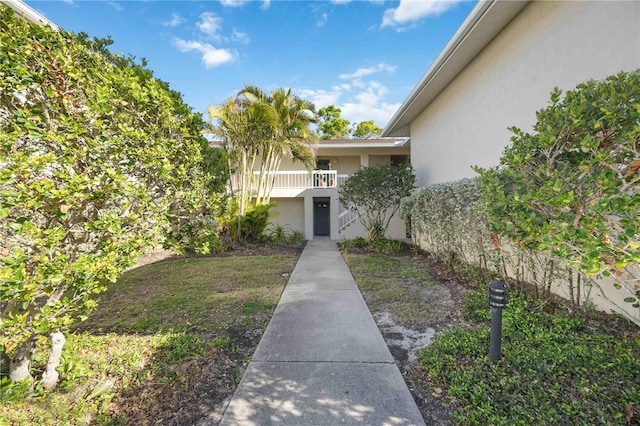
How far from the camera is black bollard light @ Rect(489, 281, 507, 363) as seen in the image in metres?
2.66

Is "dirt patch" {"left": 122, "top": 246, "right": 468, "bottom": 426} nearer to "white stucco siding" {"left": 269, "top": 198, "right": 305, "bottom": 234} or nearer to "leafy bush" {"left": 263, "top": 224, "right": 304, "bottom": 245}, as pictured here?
"leafy bush" {"left": 263, "top": 224, "right": 304, "bottom": 245}

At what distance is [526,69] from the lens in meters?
4.91

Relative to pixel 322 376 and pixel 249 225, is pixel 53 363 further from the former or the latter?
pixel 249 225

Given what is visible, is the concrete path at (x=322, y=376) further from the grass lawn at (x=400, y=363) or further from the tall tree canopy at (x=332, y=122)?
the tall tree canopy at (x=332, y=122)

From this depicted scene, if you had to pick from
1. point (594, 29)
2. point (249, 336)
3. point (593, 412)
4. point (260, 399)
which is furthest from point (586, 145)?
point (249, 336)

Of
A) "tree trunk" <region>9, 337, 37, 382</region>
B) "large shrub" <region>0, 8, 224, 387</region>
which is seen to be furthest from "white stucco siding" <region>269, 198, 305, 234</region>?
"tree trunk" <region>9, 337, 37, 382</region>

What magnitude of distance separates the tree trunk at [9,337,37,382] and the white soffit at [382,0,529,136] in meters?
7.43

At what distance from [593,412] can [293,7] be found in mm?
9473

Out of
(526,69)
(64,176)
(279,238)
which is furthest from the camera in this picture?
(279,238)

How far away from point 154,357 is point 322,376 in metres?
1.79

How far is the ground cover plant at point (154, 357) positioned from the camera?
2.06 metres

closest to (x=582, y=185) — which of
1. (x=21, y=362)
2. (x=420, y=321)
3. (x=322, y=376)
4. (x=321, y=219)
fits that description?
(x=420, y=321)

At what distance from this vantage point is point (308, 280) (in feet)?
19.2

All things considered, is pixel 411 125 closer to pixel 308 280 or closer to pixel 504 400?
pixel 308 280
